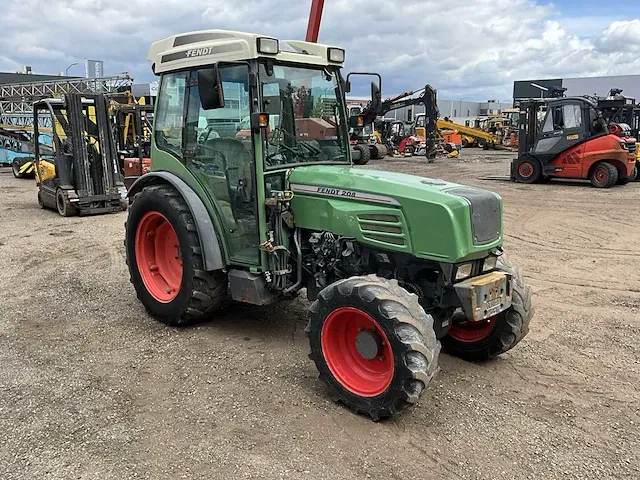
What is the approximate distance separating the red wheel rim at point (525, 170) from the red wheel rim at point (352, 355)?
528 inches

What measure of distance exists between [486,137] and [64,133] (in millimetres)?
24586

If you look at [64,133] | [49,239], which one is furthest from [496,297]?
[64,133]

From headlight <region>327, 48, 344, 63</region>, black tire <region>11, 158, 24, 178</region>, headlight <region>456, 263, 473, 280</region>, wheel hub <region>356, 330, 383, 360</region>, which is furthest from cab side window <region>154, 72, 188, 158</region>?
black tire <region>11, 158, 24, 178</region>

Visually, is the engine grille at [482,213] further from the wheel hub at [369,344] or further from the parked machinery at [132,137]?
the parked machinery at [132,137]

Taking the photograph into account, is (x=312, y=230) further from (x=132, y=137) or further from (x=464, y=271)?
(x=132, y=137)

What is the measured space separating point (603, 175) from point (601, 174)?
0.24 ft

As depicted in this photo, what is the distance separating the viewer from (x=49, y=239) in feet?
30.0

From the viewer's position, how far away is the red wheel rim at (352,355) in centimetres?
367

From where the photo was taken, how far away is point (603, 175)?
14.7 m

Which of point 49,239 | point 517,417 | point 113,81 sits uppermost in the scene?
point 113,81

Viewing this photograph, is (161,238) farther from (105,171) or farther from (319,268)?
(105,171)

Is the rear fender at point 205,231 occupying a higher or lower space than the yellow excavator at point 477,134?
lower

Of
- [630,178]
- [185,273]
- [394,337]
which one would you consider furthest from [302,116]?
[630,178]

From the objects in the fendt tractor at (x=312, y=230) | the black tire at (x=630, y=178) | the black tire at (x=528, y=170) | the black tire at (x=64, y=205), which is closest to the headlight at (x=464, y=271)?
the fendt tractor at (x=312, y=230)
